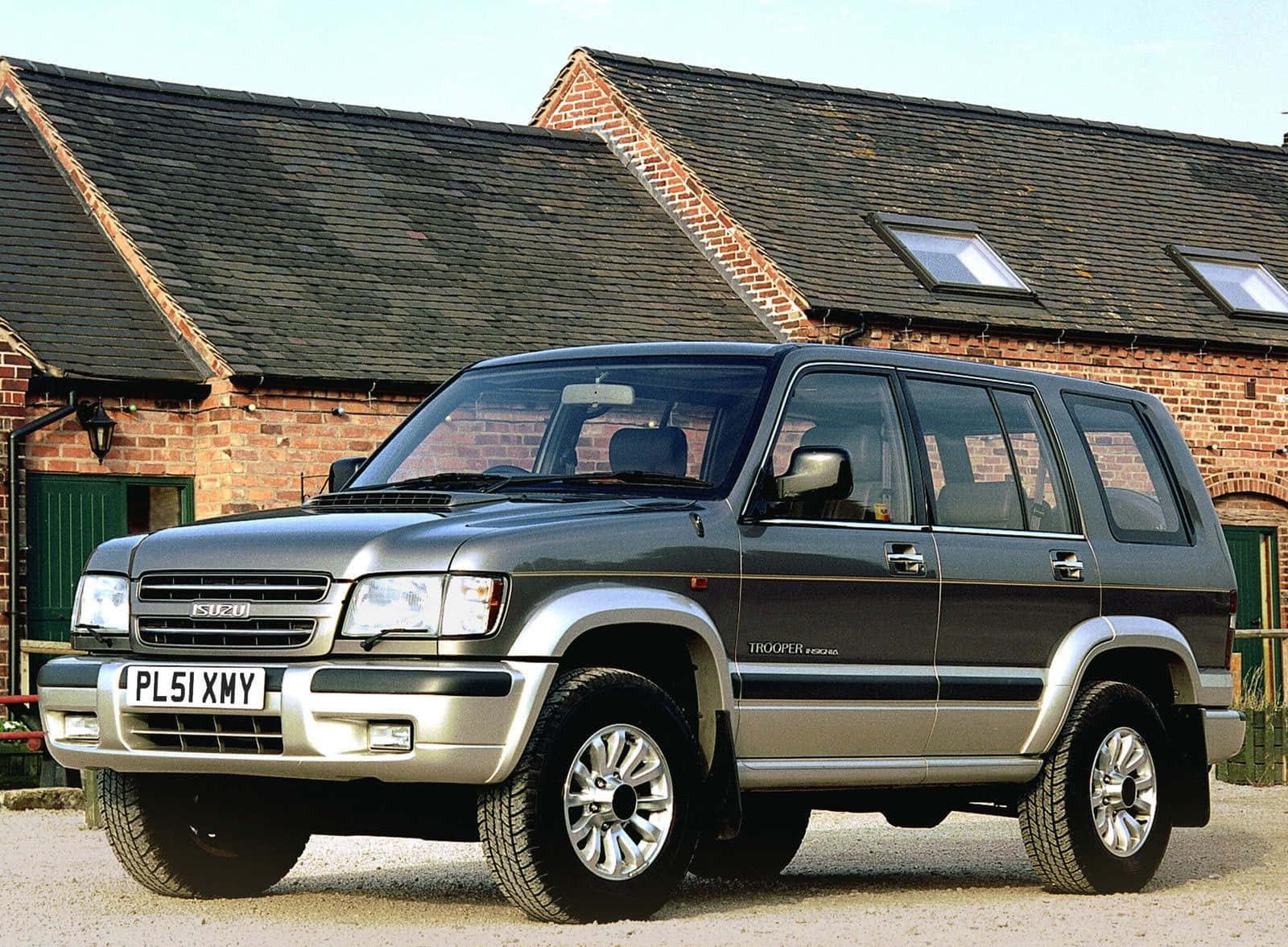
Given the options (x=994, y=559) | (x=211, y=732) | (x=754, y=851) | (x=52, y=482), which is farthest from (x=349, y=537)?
(x=52, y=482)

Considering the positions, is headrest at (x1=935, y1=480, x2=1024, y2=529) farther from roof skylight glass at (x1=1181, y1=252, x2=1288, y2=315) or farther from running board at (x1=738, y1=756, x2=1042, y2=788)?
roof skylight glass at (x1=1181, y1=252, x2=1288, y2=315)

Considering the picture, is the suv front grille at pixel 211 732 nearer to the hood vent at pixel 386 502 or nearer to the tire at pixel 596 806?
the tire at pixel 596 806

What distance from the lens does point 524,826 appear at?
6996mm

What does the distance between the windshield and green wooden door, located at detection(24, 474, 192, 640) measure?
936 cm

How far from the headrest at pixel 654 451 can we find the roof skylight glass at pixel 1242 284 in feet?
57.4

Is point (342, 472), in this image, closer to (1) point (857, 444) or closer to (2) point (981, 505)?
(1) point (857, 444)

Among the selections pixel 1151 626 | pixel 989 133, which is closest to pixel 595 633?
pixel 1151 626

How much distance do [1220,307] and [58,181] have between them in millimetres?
12285

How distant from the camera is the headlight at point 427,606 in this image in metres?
6.97

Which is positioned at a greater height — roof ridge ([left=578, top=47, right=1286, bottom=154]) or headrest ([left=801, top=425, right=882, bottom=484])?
roof ridge ([left=578, top=47, right=1286, bottom=154])

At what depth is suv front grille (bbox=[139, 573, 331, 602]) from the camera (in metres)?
7.16

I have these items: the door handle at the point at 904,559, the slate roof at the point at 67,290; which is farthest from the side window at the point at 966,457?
the slate roof at the point at 67,290

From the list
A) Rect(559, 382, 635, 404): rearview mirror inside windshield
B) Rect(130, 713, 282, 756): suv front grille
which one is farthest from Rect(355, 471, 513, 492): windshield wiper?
Rect(130, 713, 282, 756): suv front grille

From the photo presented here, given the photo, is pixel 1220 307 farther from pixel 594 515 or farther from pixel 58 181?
pixel 594 515
